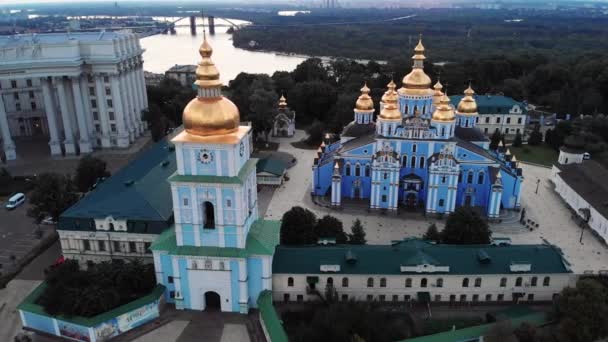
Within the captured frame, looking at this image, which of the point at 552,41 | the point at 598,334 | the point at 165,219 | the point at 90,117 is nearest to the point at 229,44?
the point at 552,41

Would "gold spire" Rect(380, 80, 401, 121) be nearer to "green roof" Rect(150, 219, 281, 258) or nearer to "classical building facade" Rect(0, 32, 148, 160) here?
"green roof" Rect(150, 219, 281, 258)

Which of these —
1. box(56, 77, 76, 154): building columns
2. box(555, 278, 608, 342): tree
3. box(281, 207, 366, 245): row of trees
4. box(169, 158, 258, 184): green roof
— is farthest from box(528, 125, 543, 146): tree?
box(56, 77, 76, 154): building columns

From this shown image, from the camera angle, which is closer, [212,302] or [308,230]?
[212,302]

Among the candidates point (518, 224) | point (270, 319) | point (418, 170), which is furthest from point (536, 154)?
point (270, 319)

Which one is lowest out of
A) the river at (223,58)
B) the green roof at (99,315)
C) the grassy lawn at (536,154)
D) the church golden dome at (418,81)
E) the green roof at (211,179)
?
the grassy lawn at (536,154)

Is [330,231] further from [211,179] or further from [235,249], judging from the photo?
[211,179]

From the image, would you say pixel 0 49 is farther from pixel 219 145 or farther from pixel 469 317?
pixel 469 317

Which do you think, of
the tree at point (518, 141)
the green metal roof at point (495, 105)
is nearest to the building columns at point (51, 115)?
the green metal roof at point (495, 105)

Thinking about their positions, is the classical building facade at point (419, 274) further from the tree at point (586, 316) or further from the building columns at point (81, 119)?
the building columns at point (81, 119)
